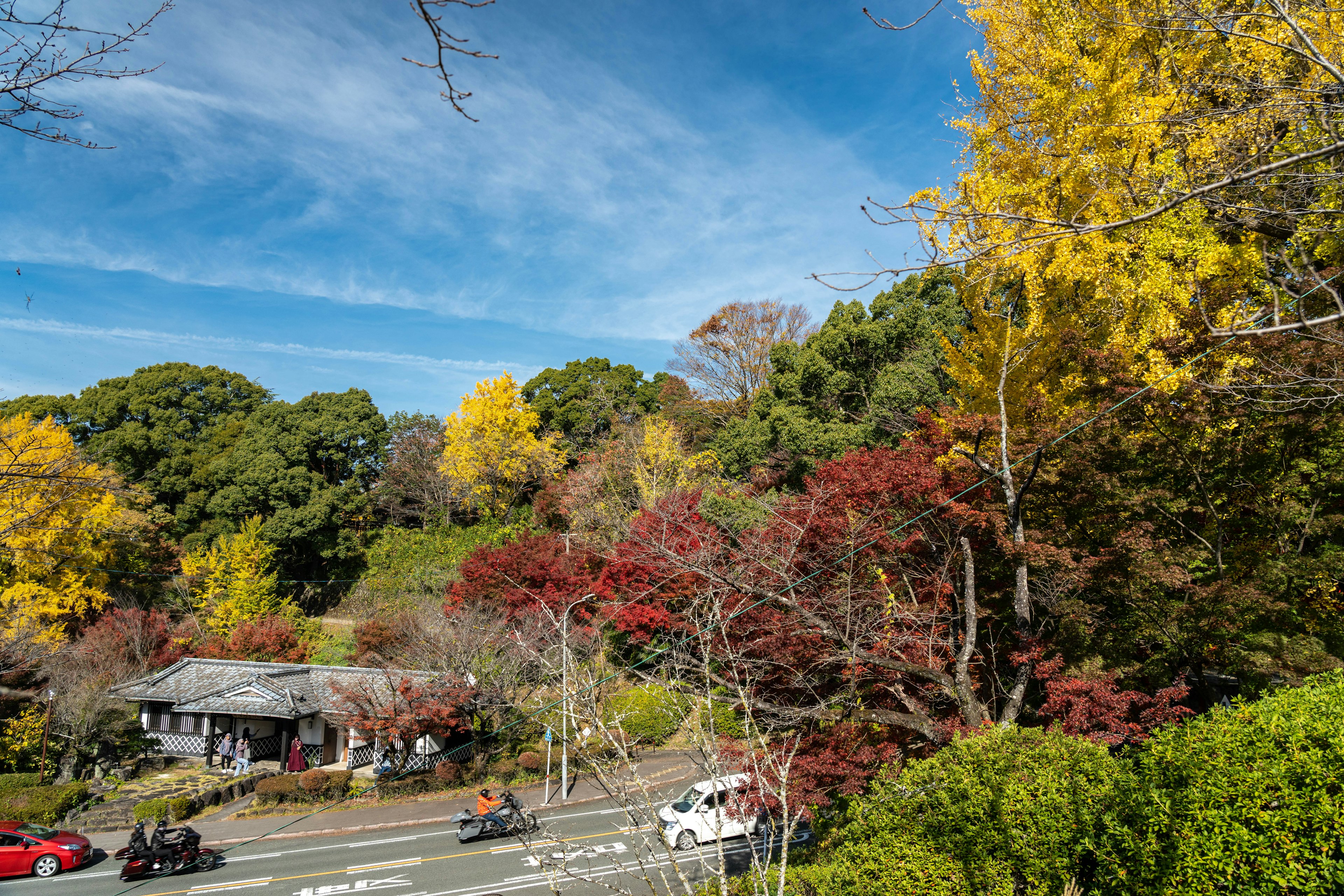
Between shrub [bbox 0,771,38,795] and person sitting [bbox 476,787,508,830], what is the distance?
1211 centimetres

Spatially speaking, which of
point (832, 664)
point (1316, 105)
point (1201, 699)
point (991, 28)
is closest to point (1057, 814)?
point (832, 664)

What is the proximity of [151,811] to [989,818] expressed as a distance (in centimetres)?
1992

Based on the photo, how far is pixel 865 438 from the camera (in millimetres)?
21109

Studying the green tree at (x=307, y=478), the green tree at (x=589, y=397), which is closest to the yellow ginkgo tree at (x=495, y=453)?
the green tree at (x=589, y=397)

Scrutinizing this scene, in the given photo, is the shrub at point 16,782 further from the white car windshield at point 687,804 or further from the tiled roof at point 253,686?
the white car windshield at point 687,804

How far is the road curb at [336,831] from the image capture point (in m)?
15.7

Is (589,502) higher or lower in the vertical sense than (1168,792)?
A: higher

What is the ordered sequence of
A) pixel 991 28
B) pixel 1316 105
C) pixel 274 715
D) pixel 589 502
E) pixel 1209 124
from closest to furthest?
pixel 1316 105 < pixel 1209 124 < pixel 991 28 < pixel 274 715 < pixel 589 502

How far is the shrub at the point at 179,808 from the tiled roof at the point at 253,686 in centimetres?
313

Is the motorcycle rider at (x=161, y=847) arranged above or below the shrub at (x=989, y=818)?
below

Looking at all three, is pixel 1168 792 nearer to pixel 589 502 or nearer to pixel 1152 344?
pixel 1152 344

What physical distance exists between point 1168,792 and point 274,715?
22.6 metres

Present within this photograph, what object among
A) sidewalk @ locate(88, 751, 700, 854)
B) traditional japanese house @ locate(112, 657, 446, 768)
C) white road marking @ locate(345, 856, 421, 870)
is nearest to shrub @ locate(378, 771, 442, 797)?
sidewalk @ locate(88, 751, 700, 854)

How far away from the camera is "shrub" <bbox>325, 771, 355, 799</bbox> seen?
1841cm
